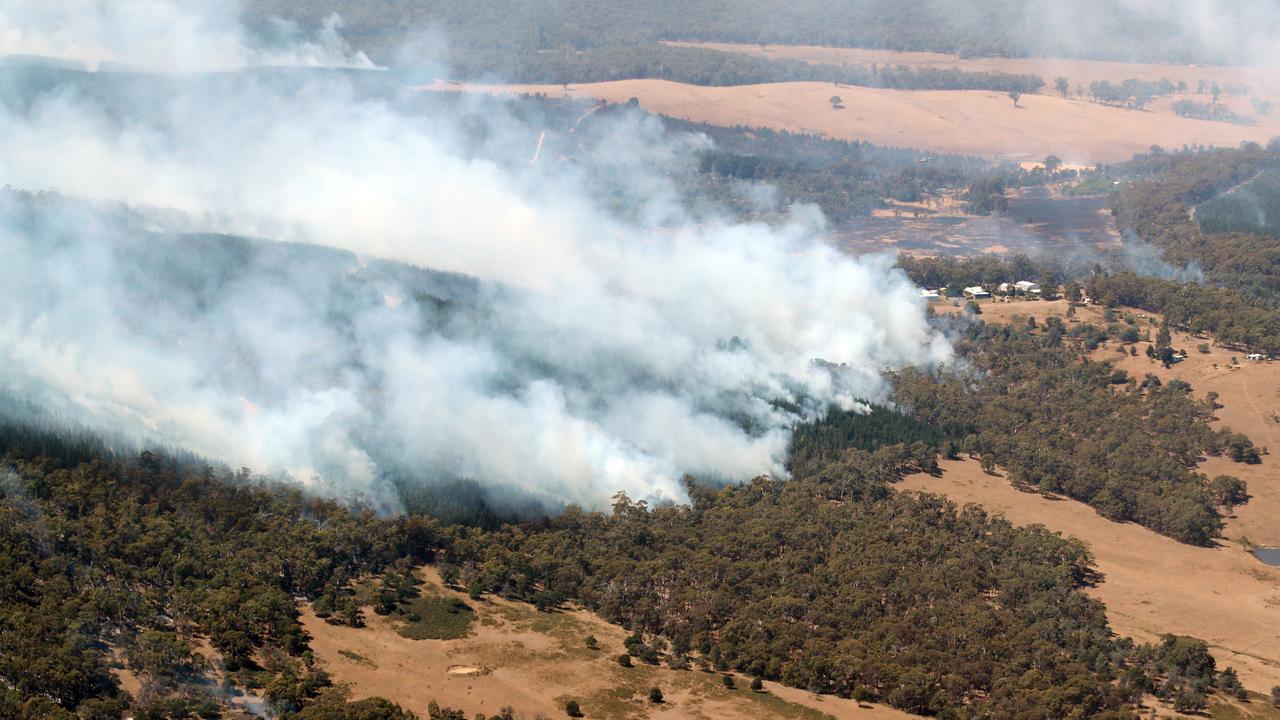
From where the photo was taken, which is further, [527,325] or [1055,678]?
[527,325]

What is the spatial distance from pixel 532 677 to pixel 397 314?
3306 cm

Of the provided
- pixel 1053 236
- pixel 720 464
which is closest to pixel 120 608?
pixel 720 464

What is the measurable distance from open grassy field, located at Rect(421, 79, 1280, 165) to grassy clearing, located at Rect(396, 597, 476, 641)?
116m

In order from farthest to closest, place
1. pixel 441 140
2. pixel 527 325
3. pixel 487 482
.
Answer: pixel 441 140 → pixel 527 325 → pixel 487 482

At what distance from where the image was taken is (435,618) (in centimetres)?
5881

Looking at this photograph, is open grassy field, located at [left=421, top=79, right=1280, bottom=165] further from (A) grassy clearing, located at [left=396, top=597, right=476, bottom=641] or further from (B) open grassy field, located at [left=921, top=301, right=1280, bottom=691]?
(A) grassy clearing, located at [left=396, top=597, right=476, bottom=641]

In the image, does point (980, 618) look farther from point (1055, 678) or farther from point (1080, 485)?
point (1080, 485)

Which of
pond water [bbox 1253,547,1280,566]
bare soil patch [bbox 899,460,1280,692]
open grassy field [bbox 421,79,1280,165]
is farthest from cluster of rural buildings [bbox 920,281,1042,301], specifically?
open grassy field [bbox 421,79,1280,165]

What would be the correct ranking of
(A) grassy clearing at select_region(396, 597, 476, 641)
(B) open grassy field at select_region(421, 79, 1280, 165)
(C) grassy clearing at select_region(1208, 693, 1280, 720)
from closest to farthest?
1. (C) grassy clearing at select_region(1208, 693, 1280, 720)
2. (A) grassy clearing at select_region(396, 597, 476, 641)
3. (B) open grassy field at select_region(421, 79, 1280, 165)

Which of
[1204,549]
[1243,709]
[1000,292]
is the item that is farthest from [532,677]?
[1000,292]

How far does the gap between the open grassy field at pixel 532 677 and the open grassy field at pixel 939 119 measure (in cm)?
11862

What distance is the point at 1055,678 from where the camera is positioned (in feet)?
178

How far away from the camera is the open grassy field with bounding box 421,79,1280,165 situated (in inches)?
7028

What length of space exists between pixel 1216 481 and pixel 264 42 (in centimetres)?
9312
